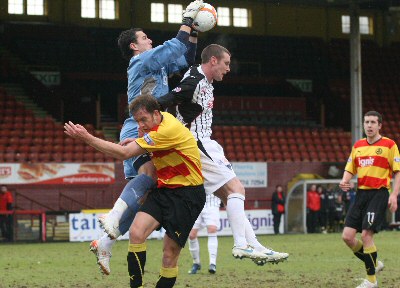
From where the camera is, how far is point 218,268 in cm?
1669

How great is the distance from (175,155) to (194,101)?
80 centimetres

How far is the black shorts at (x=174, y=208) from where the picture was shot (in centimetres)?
946

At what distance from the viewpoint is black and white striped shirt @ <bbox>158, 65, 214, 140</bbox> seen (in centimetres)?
981

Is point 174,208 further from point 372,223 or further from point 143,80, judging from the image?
point 372,223

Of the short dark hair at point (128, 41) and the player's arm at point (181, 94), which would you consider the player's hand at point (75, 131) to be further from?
the short dark hair at point (128, 41)

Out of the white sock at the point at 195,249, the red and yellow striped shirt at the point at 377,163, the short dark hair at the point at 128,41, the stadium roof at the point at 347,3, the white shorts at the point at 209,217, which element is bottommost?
the white sock at the point at 195,249

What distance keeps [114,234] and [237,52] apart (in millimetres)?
31695

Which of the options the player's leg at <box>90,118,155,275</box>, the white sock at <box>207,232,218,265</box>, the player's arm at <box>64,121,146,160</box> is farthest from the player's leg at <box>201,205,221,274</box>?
the player's arm at <box>64,121,146,160</box>

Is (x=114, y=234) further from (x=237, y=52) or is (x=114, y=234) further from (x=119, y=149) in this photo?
(x=237, y=52)

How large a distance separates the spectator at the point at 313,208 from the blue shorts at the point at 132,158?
825 inches

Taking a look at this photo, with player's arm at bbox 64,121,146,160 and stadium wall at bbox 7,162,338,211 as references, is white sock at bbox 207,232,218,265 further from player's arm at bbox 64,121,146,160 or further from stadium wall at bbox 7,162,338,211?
stadium wall at bbox 7,162,338,211

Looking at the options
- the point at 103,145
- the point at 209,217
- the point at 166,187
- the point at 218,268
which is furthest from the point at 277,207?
the point at 103,145

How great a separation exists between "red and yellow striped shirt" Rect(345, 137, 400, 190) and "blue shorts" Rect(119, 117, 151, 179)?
4073mm

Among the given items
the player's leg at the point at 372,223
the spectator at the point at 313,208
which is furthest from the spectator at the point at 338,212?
the player's leg at the point at 372,223
